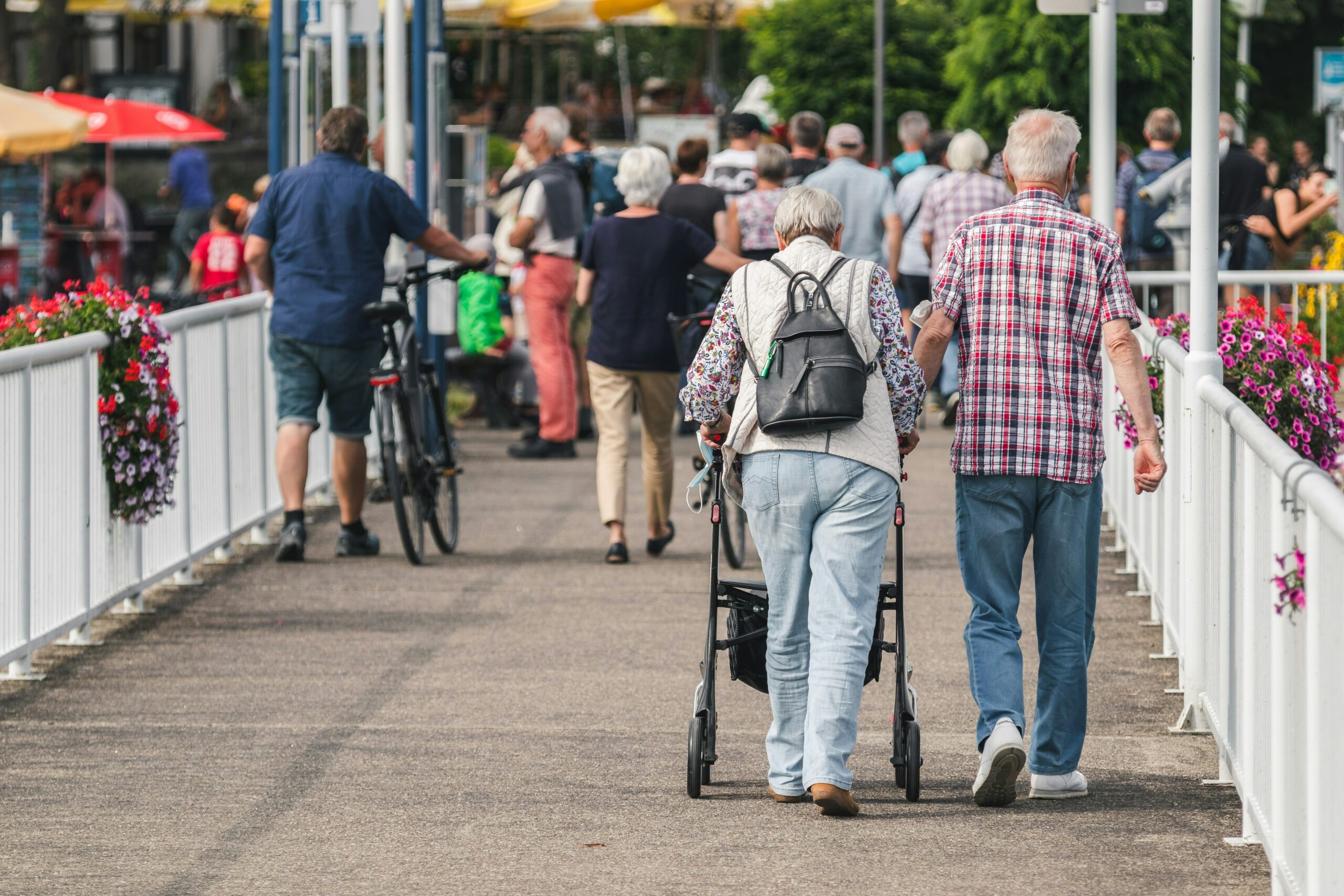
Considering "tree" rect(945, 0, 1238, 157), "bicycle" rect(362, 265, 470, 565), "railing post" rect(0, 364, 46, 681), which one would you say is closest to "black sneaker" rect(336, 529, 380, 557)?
"bicycle" rect(362, 265, 470, 565)

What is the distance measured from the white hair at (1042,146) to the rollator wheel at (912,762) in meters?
1.48

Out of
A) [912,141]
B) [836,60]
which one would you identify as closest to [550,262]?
[912,141]

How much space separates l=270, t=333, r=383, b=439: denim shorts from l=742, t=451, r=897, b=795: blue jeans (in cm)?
442

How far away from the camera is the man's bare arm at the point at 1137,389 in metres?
5.58

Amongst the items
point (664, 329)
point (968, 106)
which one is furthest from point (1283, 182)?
point (664, 329)

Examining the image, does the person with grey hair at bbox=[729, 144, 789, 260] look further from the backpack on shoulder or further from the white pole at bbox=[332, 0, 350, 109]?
the backpack on shoulder

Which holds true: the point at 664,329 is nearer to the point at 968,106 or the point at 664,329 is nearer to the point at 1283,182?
the point at 968,106

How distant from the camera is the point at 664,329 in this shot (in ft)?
31.5

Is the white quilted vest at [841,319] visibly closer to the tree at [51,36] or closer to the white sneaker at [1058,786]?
the white sneaker at [1058,786]

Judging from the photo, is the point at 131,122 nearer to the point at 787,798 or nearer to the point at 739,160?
the point at 739,160

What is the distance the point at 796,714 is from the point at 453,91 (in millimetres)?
31750

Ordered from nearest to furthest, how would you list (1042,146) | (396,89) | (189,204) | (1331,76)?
1. (1042,146)
2. (396,89)
3. (1331,76)
4. (189,204)

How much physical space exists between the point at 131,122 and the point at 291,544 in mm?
16234

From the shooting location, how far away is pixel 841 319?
554 centimetres
